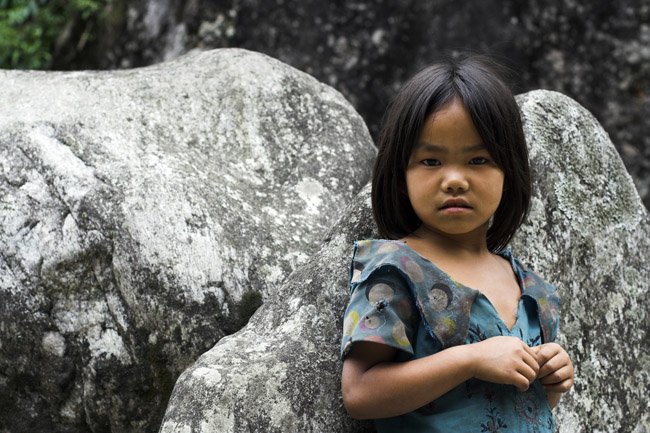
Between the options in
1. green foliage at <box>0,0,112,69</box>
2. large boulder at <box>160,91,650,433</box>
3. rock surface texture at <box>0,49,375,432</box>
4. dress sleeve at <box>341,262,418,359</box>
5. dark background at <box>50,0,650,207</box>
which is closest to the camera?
dress sleeve at <box>341,262,418,359</box>

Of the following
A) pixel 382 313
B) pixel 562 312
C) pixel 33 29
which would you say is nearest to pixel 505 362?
pixel 382 313

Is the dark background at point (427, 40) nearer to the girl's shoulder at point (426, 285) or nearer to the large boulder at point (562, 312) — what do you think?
the large boulder at point (562, 312)

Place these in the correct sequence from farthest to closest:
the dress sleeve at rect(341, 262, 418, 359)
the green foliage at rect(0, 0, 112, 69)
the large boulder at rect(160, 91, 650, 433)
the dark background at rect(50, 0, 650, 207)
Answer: the green foliage at rect(0, 0, 112, 69)
the dark background at rect(50, 0, 650, 207)
the large boulder at rect(160, 91, 650, 433)
the dress sleeve at rect(341, 262, 418, 359)

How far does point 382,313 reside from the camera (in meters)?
1.72

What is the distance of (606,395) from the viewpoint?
Answer: 8.05 feet

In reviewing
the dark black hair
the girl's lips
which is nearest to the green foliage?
the dark black hair

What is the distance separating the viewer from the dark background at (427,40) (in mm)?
4477

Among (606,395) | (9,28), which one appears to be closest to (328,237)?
(606,395)

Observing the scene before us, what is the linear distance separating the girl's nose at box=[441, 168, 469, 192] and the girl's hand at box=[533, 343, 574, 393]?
1.39 ft

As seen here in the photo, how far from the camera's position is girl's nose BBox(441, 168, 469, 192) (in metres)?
1.87

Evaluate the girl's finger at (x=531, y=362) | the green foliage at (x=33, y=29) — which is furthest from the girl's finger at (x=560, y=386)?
the green foliage at (x=33, y=29)

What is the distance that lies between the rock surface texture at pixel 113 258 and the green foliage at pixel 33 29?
10.4ft

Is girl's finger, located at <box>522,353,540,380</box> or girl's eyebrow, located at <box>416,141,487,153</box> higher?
girl's eyebrow, located at <box>416,141,487,153</box>

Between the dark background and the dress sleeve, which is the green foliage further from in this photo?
the dress sleeve
